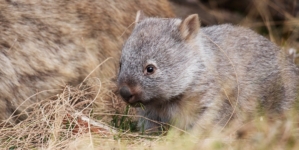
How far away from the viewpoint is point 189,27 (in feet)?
17.5

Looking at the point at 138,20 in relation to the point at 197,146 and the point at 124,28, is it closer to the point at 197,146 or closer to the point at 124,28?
the point at 124,28

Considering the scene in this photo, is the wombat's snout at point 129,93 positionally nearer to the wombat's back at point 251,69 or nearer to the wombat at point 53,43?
the wombat's back at point 251,69

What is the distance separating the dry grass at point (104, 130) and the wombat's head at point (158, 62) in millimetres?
348

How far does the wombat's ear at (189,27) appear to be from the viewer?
5.27 meters

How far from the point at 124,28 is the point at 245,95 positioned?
60.7 inches

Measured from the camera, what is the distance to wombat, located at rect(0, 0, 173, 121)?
6.01m

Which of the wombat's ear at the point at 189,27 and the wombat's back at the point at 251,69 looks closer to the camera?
the wombat's ear at the point at 189,27

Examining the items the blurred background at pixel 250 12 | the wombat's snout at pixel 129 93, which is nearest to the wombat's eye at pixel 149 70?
the wombat's snout at pixel 129 93

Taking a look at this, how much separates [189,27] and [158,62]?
16.8 inches

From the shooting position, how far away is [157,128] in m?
5.56

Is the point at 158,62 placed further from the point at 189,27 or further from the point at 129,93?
the point at 189,27

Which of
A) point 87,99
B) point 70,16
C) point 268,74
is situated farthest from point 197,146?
point 70,16

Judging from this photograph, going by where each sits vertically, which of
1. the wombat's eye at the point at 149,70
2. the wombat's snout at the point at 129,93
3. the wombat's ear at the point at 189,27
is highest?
the wombat's ear at the point at 189,27

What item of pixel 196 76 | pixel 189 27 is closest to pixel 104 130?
pixel 196 76
